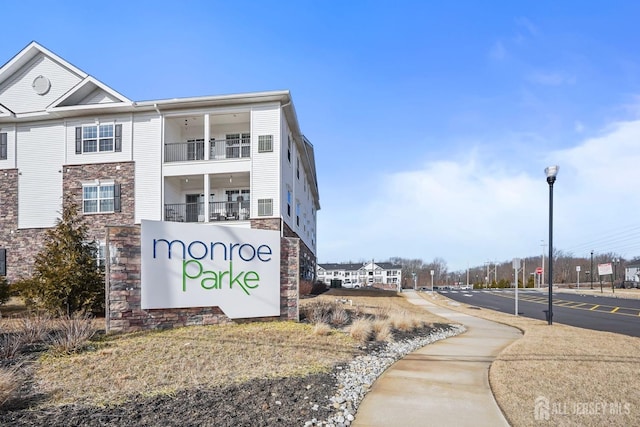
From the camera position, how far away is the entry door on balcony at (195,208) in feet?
76.8

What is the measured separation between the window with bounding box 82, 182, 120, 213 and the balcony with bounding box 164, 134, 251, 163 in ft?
10.9

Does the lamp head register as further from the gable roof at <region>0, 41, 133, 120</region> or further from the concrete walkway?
the gable roof at <region>0, 41, 133, 120</region>

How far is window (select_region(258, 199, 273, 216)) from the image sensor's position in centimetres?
2156

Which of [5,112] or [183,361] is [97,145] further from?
[183,361]

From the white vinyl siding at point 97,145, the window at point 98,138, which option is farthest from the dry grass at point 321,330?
the window at point 98,138

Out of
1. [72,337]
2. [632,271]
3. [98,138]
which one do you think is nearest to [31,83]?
[98,138]

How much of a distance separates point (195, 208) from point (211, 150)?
3341 millimetres

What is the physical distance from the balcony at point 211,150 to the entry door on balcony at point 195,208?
2181 mm

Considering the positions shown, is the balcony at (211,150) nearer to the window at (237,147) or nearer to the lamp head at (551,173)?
the window at (237,147)

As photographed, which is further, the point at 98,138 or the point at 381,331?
the point at 98,138

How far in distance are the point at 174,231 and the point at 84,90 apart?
18175 millimetres

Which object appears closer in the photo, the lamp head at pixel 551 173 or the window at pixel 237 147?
the lamp head at pixel 551 173

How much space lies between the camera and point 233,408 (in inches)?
201

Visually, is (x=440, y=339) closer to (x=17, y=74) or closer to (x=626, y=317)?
(x=626, y=317)
